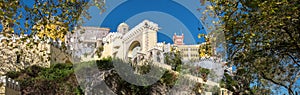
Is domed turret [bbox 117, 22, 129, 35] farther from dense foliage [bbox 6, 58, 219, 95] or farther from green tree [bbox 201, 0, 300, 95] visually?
green tree [bbox 201, 0, 300, 95]

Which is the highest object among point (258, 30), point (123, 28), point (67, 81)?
point (123, 28)

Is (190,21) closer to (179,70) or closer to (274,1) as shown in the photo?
(274,1)

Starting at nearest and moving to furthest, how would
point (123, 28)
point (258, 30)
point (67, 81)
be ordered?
1. point (258, 30)
2. point (67, 81)
3. point (123, 28)

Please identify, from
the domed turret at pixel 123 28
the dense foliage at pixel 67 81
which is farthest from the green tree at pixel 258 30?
the domed turret at pixel 123 28

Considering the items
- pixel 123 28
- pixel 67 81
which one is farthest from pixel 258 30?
pixel 123 28

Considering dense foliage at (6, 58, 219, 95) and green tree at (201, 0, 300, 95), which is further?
dense foliage at (6, 58, 219, 95)

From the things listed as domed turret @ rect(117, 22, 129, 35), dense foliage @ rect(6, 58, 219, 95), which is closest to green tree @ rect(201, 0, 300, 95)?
dense foliage @ rect(6, 58, 219, 95)

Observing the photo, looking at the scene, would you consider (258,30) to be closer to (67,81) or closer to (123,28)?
(67,81)

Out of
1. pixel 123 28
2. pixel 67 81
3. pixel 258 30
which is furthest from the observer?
pixel 123 28

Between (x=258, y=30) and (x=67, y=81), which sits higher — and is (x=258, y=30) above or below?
above

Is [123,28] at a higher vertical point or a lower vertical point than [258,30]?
higher

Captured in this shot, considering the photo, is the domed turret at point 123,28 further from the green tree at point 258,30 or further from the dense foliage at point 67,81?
the green tree at point 258,30

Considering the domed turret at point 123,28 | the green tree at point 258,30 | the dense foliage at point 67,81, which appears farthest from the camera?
the domed turret at point 123,28

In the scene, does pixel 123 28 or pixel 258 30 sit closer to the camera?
pixel 258 30
